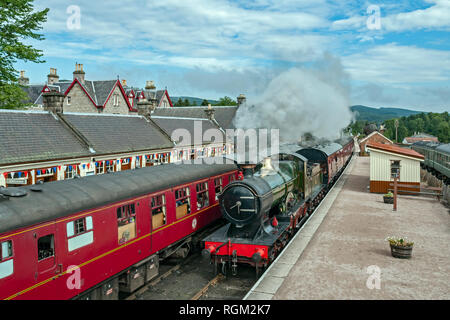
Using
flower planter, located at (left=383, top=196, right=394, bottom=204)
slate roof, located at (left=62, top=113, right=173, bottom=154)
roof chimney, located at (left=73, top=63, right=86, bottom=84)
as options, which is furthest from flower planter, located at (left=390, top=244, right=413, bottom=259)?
roof chimney, located at (left=73, top=63, right=86, bottom=84)

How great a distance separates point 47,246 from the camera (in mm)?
7570

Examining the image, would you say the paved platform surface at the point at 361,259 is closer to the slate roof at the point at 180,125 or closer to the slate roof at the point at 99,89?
the slate roof at the point at 180,125

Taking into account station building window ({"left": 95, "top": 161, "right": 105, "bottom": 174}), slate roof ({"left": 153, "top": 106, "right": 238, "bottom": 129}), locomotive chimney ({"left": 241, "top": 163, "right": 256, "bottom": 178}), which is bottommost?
station building window ({"left": 95, "top": 161, "right": 105, "bottom": 174})

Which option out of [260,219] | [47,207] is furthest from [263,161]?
[47,207]

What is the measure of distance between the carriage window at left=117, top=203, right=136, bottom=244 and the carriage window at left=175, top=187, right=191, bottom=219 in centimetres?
241

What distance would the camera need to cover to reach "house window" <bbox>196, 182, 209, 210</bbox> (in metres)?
14.0

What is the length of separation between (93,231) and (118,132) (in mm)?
15805

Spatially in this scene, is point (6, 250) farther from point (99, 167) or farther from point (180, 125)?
point (180, 125)

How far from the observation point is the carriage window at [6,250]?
6.43 meters

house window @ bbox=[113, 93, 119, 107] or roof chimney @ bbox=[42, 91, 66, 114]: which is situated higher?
house window @ bbox=[113, 93, 119, 107]

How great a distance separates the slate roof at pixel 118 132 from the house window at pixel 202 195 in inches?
332

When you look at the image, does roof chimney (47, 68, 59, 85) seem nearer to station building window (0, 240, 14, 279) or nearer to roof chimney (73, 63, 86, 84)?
roof chimney (73, 63, 86, 84)

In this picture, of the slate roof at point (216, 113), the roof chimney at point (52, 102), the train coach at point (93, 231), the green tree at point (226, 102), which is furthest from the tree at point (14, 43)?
the green tree at point (226, 102)

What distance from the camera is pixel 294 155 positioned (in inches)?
636
